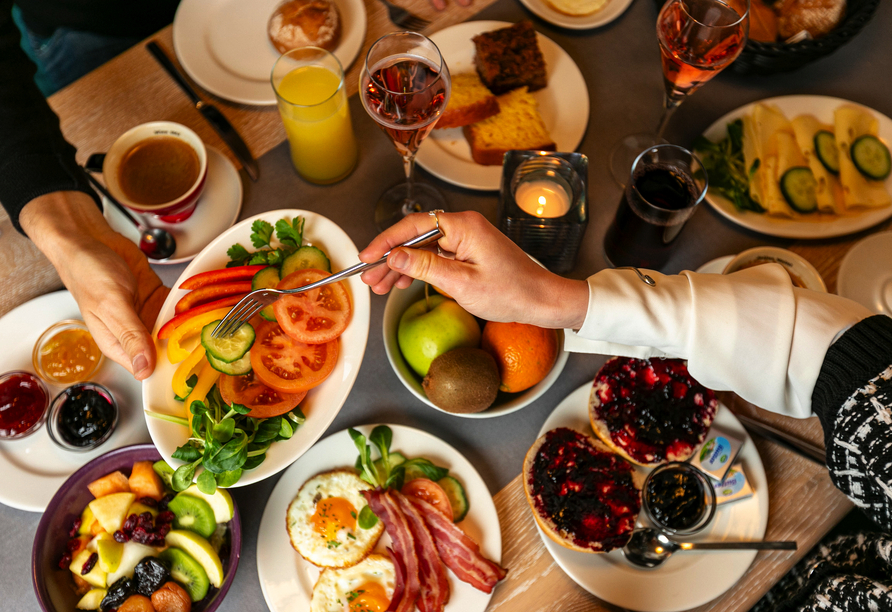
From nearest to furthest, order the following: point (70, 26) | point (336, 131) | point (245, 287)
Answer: point (245, 287)
point (336, 131)
point (70, 26)

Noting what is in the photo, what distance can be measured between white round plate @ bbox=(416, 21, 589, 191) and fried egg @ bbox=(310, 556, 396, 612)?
2.84ft

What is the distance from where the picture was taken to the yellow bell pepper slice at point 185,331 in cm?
101

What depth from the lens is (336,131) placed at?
1.26 metres

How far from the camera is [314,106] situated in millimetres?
1153

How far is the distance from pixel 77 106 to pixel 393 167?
0.83 meters

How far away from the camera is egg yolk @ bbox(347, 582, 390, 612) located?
1.05 meters

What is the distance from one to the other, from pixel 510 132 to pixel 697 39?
0.44 metres

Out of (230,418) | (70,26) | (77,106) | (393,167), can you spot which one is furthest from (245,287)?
(70,26)

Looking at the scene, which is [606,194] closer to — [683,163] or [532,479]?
[683,163]

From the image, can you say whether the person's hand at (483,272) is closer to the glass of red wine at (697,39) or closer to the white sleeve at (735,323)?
the white sleeve at (735,323)

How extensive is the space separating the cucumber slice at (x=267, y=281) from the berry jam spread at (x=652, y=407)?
67 cm

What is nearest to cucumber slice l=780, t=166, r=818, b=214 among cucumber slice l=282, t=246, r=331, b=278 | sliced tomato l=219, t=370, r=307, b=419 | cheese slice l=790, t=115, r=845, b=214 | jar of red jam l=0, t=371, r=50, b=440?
cheese slice l=790, t=115, r=845, b=214

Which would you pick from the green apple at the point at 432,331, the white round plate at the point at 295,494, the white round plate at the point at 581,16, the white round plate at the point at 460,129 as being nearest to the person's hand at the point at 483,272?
the green apple at the point at 432,331

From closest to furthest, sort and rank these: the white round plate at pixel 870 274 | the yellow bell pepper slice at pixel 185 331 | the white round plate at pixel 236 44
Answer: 1. the yellow bell pepper slice at pixel 185 331
2. the white round plate at pixel 870 274
3. the white round plate at pixel 236 44
